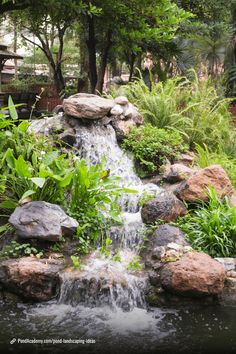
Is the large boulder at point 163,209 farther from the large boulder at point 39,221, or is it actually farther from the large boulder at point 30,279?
the large boulder at point 30,279

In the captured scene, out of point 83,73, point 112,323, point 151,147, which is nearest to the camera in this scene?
point 112,323

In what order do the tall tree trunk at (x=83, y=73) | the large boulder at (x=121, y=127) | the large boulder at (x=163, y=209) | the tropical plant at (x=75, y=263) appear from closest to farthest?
the tropical plant at (x=75, y=263) → the large boulder at (x=163, y=209) → the large boulder at (x=121, y=127) → the tall tree trunk at (x=83, y=73)

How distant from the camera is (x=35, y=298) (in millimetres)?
4449

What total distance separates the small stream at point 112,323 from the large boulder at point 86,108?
123 inches

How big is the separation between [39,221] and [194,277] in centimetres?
204

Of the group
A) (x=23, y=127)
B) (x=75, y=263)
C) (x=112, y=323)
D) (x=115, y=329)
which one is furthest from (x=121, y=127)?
(x=115, y=329)

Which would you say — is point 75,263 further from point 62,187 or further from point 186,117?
point 186,117

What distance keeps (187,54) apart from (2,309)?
1160 centimetres

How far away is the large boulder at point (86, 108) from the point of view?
287 inches

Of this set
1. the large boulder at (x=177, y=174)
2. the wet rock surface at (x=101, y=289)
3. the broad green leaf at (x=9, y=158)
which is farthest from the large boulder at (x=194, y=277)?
the broad green leaf at (x=9, y=158)

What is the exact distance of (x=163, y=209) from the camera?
18.1ft

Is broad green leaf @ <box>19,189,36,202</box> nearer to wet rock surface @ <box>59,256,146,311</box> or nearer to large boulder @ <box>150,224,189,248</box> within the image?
wet rock surface @ <box>59,256,146,311</box>

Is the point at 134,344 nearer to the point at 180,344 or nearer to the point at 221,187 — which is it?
the point at 180,344

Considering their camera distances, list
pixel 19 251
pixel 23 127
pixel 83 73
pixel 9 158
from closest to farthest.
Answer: pixel 19 251 → pixel 9 158 → pixel 23 127 → pixel 83 73
